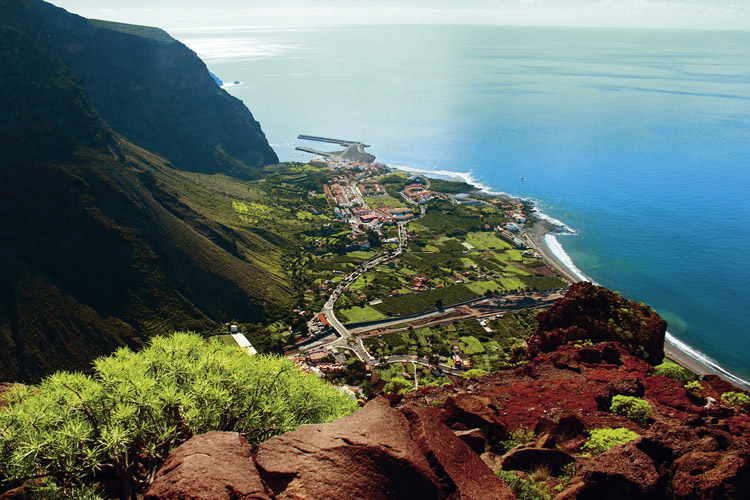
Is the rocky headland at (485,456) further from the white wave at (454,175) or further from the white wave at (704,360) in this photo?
the white wave at (454,175)

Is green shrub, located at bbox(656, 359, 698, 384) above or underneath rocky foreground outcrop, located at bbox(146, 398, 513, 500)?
underneath

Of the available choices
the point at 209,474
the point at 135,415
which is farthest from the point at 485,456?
Answer: the point at 135,415

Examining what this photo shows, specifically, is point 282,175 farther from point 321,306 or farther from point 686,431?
point 686,431

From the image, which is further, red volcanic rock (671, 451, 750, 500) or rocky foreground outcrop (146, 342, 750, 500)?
red volcanic rock (671, 451, 750, 500)

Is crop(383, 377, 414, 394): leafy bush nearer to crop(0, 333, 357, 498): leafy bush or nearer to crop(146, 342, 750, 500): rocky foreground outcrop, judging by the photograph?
crop(146, 342, 750, 500): rocky foreground outcrop

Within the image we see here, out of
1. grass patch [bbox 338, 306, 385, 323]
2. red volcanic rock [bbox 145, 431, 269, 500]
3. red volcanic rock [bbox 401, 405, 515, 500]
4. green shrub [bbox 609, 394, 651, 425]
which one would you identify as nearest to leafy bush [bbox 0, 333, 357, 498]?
red volcanic rock [bbox 145, 431, 269, 500]

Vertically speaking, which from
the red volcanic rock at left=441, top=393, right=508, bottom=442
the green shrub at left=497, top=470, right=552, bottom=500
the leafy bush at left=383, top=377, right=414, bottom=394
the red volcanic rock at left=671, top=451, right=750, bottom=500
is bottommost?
the leafy bush at left=383, top=377, right=414, bottom=394

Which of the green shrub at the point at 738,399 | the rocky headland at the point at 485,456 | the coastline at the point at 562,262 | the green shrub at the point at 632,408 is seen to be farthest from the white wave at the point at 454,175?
the rocky headland at the point at 485,456

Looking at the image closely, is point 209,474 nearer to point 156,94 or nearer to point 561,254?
point 561,254
